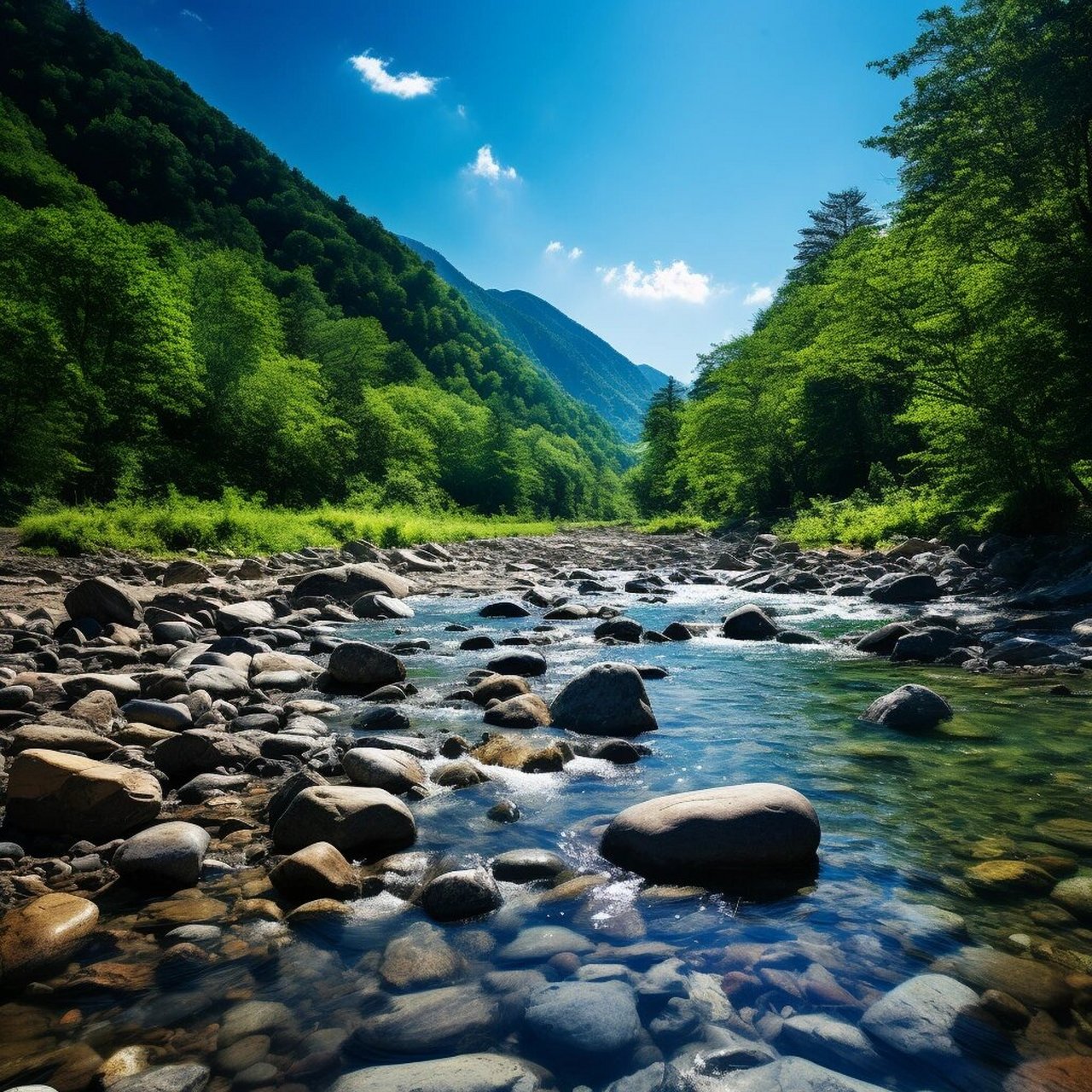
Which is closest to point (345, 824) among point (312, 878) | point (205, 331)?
point (312, 878)

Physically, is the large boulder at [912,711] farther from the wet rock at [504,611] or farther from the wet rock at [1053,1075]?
the wet rock at [504,611]

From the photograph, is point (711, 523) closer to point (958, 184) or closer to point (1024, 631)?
point (958, 184)

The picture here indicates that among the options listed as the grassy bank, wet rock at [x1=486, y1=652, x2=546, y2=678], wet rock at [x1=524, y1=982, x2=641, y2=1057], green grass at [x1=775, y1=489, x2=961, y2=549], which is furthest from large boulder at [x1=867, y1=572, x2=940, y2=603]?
the grassy bank

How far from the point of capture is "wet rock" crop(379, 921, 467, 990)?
250 centimetres

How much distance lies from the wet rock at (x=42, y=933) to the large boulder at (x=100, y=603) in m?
6.86

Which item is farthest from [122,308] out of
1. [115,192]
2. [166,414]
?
[115,192]

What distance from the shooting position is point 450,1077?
1.98 meters

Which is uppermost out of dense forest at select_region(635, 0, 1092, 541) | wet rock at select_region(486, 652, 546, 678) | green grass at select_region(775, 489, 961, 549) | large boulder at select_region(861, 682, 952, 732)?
dense forest at select_region(635, 0, 1092, 541)

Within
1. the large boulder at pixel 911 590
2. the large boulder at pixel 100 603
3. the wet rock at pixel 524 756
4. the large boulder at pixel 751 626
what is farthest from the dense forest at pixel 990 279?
the large boulder at pixel 100 603

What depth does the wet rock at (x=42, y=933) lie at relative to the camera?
248 cm

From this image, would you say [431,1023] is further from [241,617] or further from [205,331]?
[205,331]

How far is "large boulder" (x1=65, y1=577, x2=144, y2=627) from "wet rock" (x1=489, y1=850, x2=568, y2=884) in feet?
25.3

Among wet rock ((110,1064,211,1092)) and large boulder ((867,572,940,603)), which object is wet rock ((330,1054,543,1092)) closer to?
wet rock ((110,1064,211,1092))

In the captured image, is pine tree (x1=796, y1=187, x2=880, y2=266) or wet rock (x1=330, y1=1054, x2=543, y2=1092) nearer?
wet rock (x1=330, y1=1054, x2=543, y2=1092)
